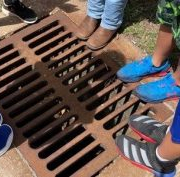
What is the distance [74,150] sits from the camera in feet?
9.18

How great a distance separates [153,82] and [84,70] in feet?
1.76

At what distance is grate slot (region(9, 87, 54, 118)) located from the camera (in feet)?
8.64

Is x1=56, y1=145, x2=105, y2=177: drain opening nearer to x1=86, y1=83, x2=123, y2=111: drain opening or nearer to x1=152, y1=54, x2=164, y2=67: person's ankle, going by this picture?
x1=86, y1=83, x2=123, y2=111: drain opening

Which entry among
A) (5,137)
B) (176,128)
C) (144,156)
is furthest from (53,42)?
(176,128)

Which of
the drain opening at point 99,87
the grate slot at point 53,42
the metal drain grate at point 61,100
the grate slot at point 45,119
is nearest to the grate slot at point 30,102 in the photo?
the metal drain grate at point 61,100

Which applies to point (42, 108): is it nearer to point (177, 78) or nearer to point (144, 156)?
point (144, 156)

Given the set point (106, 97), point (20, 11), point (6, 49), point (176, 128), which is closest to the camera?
point (176, 128)

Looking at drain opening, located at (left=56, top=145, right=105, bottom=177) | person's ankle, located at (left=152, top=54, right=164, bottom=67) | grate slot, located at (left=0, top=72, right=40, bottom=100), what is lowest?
drain opening, located at (left=56, top=145, right=105, bottom=177)

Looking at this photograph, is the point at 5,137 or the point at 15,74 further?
the point at 15,74

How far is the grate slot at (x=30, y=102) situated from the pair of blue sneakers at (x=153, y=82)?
0.52 metres

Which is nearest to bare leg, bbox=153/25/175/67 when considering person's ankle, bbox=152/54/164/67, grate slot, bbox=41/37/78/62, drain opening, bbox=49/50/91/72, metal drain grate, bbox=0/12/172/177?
person's ankle, bbox=152/54/164/67

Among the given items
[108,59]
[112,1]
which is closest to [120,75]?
[108,59]

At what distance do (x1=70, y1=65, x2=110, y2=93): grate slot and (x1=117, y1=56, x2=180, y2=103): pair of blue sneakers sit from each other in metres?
0.17

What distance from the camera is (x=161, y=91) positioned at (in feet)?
8.60
